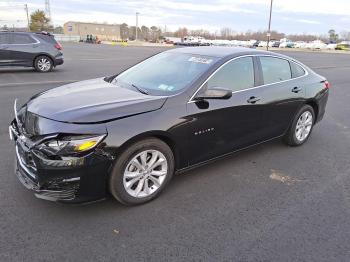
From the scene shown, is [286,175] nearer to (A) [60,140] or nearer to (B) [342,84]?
(A) [60,140]

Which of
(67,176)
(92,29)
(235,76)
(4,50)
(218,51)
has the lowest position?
(67,176)

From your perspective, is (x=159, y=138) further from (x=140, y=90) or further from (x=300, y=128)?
(x=300, y=128)

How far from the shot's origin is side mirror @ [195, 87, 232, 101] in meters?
3.66

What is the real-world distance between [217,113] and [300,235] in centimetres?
156

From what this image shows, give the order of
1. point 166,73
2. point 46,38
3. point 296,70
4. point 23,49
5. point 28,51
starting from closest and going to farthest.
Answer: point 166,73 < point 296,70 < point 23,49 < point 28,51 < point 46,38

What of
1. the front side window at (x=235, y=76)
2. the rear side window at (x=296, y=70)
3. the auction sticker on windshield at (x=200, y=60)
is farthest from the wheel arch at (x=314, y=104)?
the auction sticker on windshield at (x=200, y=60)

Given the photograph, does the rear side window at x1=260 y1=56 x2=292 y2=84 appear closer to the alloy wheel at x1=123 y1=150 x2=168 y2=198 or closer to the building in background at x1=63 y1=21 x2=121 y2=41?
the alloy wheel at x1=123 y1=150 x2=168 y2=198

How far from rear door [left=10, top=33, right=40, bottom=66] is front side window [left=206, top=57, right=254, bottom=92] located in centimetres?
1151

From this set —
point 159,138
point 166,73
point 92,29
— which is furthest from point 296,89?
point 92,29

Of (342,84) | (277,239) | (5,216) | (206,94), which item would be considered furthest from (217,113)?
(342,84)

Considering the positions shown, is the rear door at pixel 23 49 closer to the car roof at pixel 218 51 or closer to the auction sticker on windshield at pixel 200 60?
the car roof at pixel 218 51

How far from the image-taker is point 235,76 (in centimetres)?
423

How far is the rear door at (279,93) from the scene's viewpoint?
4625 millimetres

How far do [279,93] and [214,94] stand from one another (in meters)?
1.50
